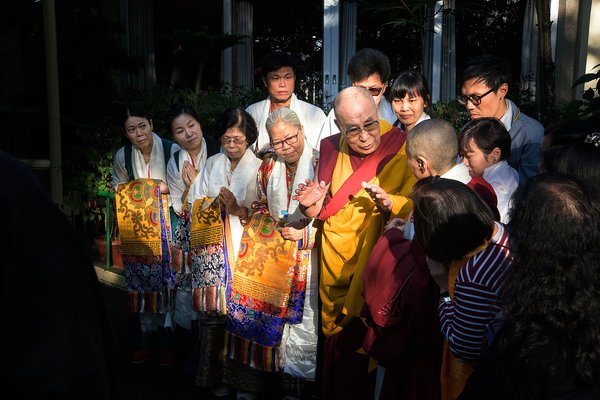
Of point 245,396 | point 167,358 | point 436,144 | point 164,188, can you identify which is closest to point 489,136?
point 436,144

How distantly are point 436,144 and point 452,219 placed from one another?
0.60 m

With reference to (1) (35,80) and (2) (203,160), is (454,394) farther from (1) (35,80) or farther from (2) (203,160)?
(1) (35,80)

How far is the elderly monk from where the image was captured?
9.14 feet

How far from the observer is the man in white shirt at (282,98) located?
12.4ft

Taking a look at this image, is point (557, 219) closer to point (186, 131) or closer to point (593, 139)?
point (593, 139)

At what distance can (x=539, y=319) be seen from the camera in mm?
1292

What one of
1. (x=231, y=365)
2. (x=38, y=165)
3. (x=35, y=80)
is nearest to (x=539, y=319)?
(x=231, y=365)

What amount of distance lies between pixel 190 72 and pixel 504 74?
8464 millimetres

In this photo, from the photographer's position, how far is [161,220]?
3.91 m

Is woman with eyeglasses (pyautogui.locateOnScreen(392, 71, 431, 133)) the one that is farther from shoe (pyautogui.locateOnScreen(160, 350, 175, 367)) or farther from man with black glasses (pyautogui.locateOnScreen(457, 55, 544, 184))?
shoe (pyautogui.locateOnScreen(160, 350, 175, 367))

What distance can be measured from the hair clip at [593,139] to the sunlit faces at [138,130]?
9.39 feet

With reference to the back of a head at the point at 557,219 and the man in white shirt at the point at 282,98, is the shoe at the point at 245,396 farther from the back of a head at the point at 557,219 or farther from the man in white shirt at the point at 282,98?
the back of a head at the point at 557,219

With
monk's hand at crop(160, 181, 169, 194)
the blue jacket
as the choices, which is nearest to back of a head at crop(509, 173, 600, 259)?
the blue jacket

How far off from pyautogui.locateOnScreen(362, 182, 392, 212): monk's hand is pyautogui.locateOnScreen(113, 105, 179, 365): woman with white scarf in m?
1.88
